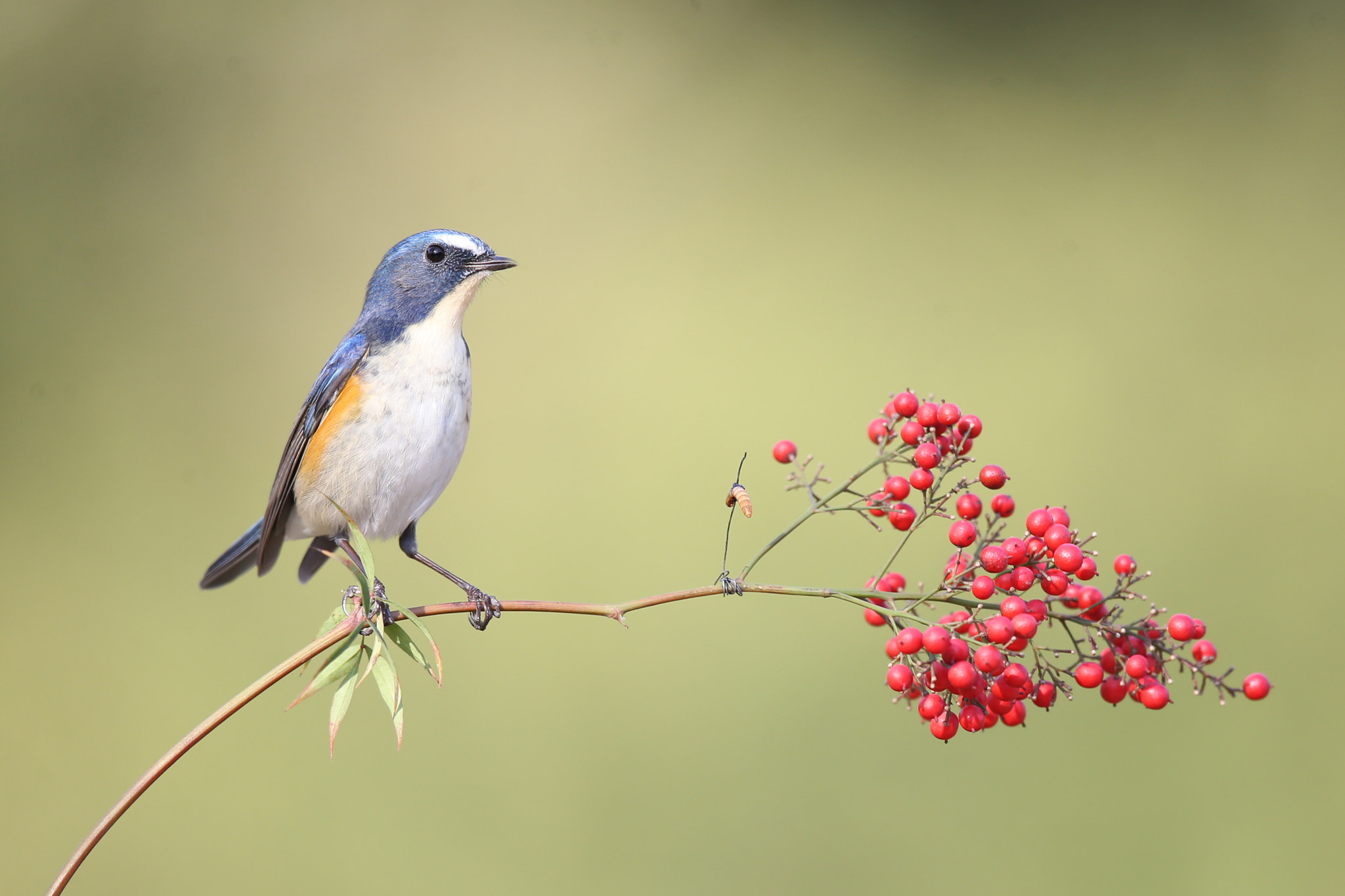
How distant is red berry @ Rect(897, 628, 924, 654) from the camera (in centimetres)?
138

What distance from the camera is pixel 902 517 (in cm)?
155

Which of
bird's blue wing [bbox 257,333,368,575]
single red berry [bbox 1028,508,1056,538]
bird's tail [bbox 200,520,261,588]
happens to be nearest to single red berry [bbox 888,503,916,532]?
single red berry [bbox 1028,508,1056,538]

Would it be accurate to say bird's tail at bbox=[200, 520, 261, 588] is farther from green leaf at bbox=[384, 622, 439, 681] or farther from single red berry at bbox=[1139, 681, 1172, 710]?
single red berry at bbox=[1139, 681, 1172, 710]

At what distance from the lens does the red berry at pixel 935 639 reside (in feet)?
4.45

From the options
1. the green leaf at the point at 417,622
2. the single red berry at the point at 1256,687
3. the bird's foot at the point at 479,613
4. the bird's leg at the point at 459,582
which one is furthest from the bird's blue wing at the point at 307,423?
the single red berry at the point at 1256,687

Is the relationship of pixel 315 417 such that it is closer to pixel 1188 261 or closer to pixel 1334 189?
pixel 1188 261

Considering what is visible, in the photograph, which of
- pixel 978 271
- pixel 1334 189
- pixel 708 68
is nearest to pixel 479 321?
pixel 708 68

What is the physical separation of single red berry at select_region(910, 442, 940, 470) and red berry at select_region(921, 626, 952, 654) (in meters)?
0.22

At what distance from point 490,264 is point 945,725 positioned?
1509mm

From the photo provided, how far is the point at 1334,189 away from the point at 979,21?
8.61ft

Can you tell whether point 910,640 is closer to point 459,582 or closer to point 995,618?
point 995,618

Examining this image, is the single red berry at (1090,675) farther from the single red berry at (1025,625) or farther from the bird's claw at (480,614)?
the bird's claw at (480,614)

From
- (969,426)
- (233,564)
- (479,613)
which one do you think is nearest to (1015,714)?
(969,426)

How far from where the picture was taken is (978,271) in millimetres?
6520
